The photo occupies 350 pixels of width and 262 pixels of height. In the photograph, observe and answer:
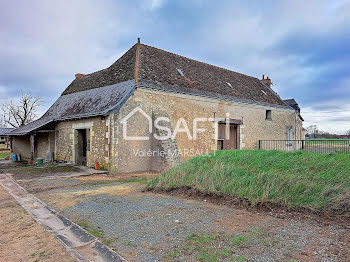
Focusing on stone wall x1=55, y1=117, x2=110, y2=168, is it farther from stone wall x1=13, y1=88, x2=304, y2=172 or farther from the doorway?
the doorway

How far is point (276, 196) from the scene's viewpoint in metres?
4.95

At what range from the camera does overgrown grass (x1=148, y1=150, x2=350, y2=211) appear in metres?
4.72

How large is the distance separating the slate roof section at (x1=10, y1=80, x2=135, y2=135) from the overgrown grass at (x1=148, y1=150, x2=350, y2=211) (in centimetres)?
466

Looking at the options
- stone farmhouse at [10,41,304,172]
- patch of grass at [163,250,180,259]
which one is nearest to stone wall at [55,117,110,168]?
stone farmhouse at [10,41,304,172]

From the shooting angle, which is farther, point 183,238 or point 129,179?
point 129,179

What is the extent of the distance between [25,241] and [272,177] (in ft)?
15.2

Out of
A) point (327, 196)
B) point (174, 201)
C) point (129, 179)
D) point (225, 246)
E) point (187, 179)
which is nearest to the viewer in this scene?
point (225, 246)

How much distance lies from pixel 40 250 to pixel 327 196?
471 centimetres

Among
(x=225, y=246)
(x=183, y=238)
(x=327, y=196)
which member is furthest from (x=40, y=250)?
(x=327, y=196)

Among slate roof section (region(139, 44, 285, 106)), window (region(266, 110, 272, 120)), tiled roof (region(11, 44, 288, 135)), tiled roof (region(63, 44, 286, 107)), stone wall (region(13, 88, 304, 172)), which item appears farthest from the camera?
window (region(266, 110, 272, 120))

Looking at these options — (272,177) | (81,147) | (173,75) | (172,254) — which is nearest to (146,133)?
(173,75)

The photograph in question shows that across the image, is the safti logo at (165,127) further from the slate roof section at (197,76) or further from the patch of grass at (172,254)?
the patch of grass at (172,254)

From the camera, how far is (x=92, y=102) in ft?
39.8

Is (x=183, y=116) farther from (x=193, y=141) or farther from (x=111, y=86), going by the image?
(x=111, y=86)
